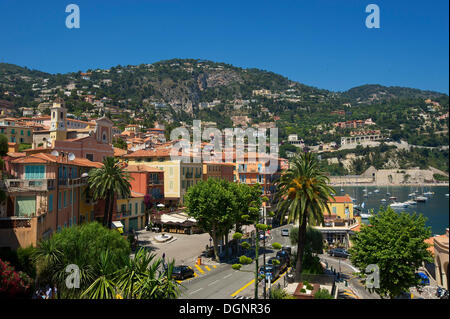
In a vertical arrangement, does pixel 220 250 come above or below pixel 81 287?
below

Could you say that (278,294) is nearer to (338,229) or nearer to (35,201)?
(35,201)

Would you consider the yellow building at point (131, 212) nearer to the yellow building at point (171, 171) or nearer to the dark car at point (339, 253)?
the yellow building at point (171, 171)

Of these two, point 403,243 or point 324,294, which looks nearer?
point 324,294

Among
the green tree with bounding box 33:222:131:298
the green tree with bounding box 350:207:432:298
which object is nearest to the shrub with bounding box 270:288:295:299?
the green tree with bounding box 350:207:432:298

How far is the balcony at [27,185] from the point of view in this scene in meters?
28.3

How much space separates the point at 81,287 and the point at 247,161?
67144 millimetres

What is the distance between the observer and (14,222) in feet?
84.5

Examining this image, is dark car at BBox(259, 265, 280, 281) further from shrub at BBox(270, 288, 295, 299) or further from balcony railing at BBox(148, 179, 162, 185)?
balcony railing at BBox(148, 179, 162, 185)

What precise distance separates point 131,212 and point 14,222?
1113 inches

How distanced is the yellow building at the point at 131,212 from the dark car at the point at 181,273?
1847 centimetres
